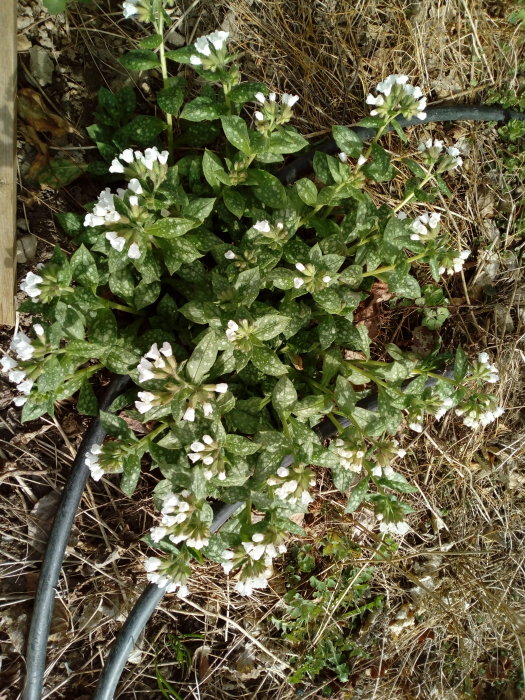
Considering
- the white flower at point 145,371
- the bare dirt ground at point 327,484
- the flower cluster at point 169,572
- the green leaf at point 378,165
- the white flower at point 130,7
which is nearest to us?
the white flower at point 145,371

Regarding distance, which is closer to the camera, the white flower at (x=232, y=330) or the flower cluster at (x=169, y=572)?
the white flower at (x=232, y=330)

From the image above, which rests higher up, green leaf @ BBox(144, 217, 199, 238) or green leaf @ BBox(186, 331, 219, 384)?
green leaf @ BBox(144, 217, 199, 238)

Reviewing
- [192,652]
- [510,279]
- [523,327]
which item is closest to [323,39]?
[510,279]

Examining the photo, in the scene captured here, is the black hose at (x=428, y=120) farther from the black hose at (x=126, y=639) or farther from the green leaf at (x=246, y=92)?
the black hose at (x=126, y=639)

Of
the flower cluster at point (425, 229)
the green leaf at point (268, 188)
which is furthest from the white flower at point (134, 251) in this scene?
the flower cluster at point (425, 229)

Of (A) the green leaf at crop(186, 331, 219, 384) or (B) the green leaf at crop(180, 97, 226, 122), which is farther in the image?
(B) the green leaf at crop(180, 97, 226, 122)

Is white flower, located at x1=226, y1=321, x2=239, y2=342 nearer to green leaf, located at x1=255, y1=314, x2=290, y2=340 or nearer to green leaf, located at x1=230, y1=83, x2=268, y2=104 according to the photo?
green leaf, located at x1=255, y1=314, x2=290, y2=340

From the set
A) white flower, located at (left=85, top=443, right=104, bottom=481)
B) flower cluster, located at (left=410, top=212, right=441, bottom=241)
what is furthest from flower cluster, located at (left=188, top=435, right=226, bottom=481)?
flower cluster, located at (left=410, top=212, right=441, bottom=241)

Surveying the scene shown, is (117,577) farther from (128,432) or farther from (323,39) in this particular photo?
(323,39)
